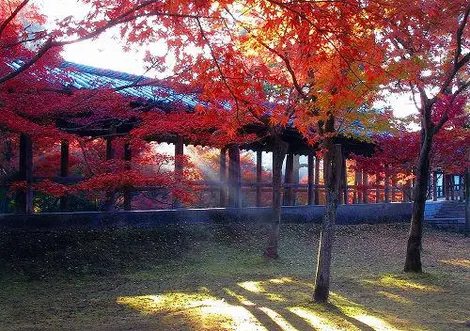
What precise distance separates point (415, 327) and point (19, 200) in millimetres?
9920

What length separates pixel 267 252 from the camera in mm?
13758

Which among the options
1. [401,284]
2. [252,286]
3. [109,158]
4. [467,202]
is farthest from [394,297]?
[467,202]

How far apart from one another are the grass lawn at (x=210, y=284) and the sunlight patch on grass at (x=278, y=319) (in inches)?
0.6

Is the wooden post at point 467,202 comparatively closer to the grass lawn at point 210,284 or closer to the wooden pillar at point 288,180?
the grass lawn at point 210,284

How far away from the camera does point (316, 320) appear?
22.8 feet

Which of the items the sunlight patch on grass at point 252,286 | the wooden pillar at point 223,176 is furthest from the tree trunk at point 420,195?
the wooden pillar at point 223,176

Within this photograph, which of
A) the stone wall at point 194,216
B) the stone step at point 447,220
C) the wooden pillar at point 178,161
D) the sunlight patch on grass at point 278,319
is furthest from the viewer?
the stone step at point 447,220

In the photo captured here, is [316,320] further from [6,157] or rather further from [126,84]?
[6,157]

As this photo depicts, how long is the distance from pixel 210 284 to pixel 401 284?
12.9 ft

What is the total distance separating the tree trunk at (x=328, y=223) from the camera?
312 inches

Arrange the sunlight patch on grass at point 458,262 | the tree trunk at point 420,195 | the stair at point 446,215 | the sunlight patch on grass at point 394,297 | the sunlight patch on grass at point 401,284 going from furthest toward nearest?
the stair at point 446,215
the sunlight patch on grass at point 458,262
the tree trunk at point 420,195
the sunlight patch on grass at point 401,284
the sunlight patch on grass at point 394,297

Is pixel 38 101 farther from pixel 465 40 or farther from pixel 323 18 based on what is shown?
pixel 465 40

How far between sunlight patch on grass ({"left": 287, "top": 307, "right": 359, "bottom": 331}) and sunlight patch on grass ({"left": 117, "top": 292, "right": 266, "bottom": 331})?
0.72 metres

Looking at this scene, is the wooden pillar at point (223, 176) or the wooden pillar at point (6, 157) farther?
the wooden pillar at point (223, 176)
